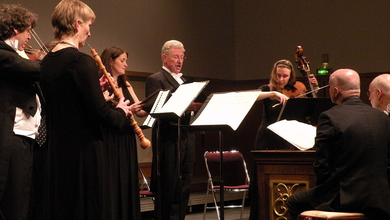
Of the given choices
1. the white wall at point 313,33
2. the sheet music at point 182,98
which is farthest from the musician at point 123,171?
the white wall at point 313,33

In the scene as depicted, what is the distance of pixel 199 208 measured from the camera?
7.39m

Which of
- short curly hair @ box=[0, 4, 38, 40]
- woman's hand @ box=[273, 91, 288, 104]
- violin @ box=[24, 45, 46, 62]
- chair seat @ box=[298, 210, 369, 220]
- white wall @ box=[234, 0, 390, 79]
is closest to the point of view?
chair seat @ box=[298, 210, 369, 220]

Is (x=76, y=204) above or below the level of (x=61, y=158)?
below

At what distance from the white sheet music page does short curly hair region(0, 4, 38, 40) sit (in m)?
1.78

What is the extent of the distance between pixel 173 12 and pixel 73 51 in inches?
209

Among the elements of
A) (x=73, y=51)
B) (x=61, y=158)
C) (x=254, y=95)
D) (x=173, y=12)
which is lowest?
(x=61, y=158)

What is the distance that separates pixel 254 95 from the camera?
12.1 ft

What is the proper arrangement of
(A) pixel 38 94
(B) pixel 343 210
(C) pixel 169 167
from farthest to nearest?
(C) pixel 169 167
(A) pixel 38 94
(B) pixel 343 210

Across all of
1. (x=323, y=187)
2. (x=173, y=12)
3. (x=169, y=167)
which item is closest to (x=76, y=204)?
(x=323, y=187)

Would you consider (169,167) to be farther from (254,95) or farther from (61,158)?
(61,158)

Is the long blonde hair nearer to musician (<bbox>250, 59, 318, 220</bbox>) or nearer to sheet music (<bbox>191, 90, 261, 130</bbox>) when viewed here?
musician (<bbox>250, 59, 318, 220</bbox>)

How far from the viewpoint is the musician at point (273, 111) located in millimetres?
4727

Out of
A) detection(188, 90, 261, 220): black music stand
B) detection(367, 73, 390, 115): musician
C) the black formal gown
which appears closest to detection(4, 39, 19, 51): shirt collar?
the black formal gown

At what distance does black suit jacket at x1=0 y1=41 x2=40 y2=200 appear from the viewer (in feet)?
10.1
